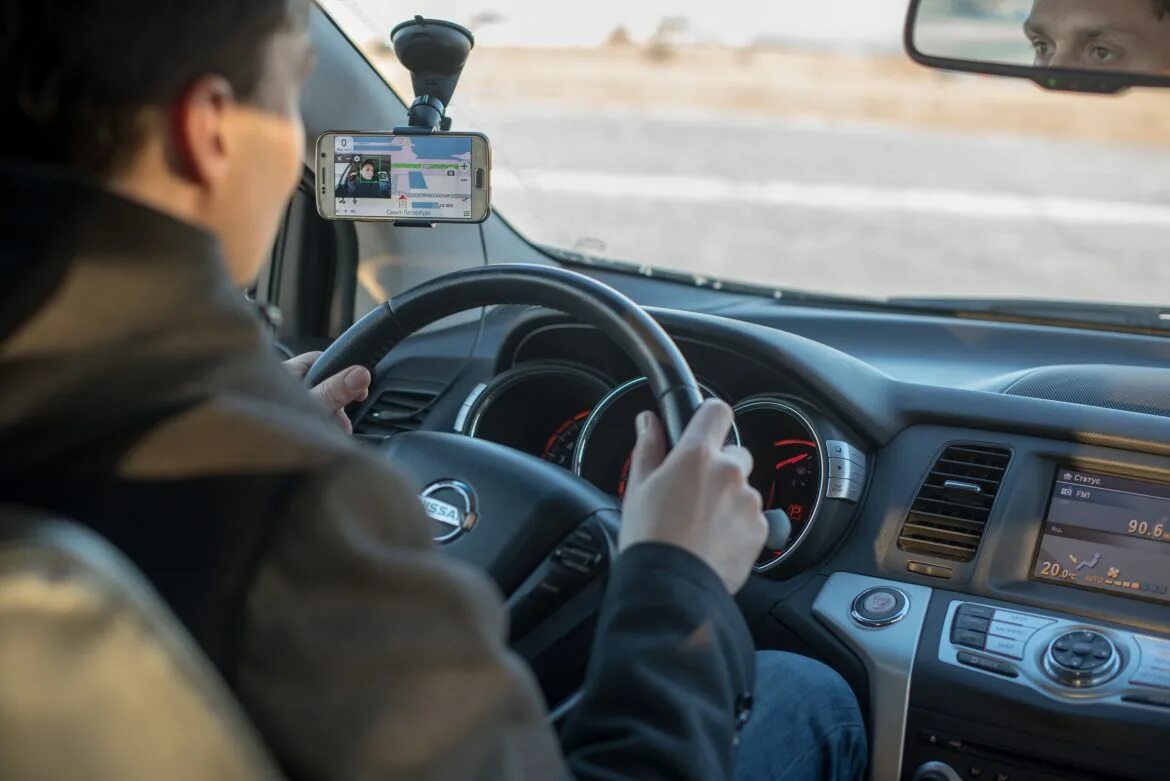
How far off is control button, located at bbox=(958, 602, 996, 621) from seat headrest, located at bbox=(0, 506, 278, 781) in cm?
163

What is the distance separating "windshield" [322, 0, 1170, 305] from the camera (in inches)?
341

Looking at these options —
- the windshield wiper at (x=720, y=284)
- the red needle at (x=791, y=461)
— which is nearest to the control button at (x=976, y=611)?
the red needle at (x=791, y=461)

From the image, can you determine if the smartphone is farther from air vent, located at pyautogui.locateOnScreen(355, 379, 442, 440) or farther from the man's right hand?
the man's right hand

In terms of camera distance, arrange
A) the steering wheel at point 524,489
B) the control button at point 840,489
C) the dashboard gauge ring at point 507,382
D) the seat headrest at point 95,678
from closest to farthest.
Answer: the seat headrest at point 95,678
the steering wheel at point 524,489
the control button at point 840,489
the dashboard gauge ring at point 507,382

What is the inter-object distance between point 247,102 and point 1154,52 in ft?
5.80

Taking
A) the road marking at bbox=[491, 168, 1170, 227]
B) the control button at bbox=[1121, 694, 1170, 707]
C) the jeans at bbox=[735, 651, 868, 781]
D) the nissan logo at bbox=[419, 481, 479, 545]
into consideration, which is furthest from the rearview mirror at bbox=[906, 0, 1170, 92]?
Result: the road marking at bbox=[491, 168, 1170, 227]

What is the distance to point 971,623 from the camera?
2.23 meters

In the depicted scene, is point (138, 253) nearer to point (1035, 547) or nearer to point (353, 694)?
point (353, 694)


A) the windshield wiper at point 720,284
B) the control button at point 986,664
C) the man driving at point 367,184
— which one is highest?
the windshield wiper at point 720,284

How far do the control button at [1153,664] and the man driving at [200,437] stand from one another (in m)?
1.43

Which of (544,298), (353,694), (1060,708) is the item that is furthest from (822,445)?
(353,694)

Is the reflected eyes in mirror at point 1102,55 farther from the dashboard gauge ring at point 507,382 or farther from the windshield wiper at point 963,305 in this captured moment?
the dashboard gauge ring at point 507,382

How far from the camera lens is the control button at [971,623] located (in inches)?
87.5

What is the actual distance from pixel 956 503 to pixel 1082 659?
370 millimetres
